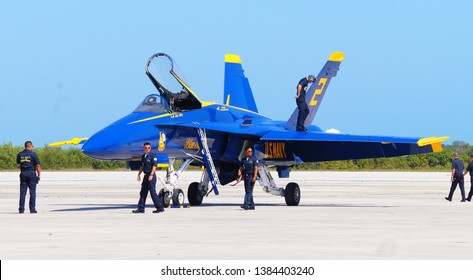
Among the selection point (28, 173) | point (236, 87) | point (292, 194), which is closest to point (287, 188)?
point (292, 194)

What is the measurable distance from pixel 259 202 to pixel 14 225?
39.5 ft

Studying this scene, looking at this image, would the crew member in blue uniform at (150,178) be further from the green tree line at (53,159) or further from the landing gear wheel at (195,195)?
the green tree line at (53,159)

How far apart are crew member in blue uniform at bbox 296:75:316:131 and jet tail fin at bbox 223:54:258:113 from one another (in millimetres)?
4008

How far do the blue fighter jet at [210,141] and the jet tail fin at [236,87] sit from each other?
181 cm

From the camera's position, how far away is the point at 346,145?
28.6 meters

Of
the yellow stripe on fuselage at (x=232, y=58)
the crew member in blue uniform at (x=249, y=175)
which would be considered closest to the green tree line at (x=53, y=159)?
the yellow stripe on fuselage at (x=232, y=58)

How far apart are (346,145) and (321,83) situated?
318 cm

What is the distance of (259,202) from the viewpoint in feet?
101

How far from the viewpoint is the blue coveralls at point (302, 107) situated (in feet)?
91.9

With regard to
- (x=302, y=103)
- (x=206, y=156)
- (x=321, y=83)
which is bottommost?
(x=206, y=156)

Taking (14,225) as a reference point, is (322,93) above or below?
above

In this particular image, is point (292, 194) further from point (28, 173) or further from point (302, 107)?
point (28, 173)
